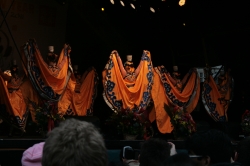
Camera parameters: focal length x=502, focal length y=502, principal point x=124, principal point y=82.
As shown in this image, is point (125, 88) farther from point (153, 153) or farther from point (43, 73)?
point (153, 153)

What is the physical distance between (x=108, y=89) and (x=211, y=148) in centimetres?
766

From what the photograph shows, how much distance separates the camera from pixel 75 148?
5.63 feet

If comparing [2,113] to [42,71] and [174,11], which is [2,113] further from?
[174,11]

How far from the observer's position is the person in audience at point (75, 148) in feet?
5.61

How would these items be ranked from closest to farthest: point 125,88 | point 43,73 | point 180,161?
point 180,161
point 43,73
point 125,88

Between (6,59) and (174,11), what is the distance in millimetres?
4317

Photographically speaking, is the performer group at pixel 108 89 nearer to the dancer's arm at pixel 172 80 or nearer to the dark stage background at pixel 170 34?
the dancer's arm at pixel 172 80

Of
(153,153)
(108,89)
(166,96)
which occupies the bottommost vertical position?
(153,153)

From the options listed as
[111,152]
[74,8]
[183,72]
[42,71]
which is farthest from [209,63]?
[111,152]

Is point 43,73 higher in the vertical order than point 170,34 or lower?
lower

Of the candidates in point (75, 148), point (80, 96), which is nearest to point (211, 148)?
point (75, 148)

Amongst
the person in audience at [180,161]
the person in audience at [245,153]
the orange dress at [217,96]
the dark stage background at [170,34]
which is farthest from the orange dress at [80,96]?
the person in audience at [180,161]

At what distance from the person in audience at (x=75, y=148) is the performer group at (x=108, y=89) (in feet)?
25.7

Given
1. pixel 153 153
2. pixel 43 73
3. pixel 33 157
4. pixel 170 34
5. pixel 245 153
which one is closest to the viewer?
pixel 33 157
